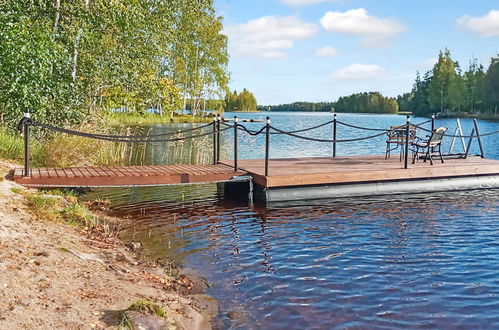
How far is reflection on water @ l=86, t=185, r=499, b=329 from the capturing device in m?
5.03

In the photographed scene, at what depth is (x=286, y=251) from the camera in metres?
7.16

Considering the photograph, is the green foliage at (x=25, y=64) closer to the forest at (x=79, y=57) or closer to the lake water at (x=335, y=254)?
the forest at (x=79, y=57)

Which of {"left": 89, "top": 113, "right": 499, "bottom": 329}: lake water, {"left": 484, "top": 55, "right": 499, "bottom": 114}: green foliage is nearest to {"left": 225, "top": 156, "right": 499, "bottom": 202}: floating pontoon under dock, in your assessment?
{"left": 89, "top": 113, "right": 499, "bottom": 329}: lake water

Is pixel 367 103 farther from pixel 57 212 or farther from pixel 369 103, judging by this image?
pixel 57 212

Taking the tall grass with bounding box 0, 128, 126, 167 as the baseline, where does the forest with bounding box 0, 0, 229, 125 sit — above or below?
above

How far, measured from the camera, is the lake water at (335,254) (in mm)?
5012

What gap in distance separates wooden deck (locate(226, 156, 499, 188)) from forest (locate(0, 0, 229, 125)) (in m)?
5.09

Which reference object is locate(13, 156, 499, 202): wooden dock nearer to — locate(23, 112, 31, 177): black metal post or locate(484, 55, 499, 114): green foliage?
locate(23, 112, 31, 177): black metal post

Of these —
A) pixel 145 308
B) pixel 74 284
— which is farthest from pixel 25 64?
pixel 145 308

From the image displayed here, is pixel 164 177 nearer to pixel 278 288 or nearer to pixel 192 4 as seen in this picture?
pixel 278 288

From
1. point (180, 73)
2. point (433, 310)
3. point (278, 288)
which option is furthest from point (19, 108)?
point (180, 73)

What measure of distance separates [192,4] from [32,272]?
20156mm

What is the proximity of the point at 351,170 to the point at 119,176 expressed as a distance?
535cm

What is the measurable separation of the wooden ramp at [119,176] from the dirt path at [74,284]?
2.44 m
